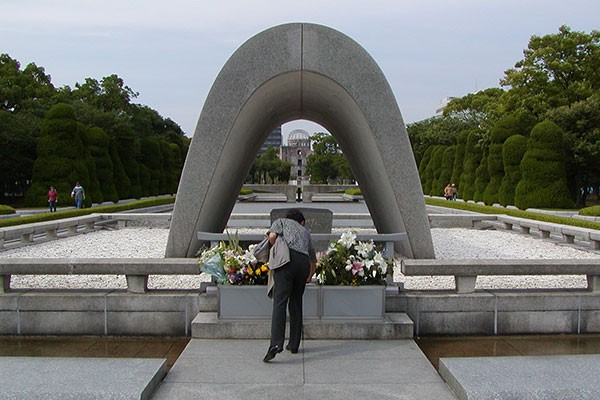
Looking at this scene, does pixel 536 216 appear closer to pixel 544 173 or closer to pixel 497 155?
pixel 544 173

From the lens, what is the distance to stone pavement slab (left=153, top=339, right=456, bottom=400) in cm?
405

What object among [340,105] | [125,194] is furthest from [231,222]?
[125,194]

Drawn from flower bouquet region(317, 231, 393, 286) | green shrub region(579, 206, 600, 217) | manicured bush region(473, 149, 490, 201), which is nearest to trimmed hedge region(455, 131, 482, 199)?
manicured bush region(473, 149, 490, 201)

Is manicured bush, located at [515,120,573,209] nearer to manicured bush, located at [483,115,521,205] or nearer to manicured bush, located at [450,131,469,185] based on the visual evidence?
manicured bush, located at [483,115,521,205]

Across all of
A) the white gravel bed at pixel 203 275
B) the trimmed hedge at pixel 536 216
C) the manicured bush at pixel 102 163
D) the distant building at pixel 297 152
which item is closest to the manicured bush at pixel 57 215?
the white gravel bed at pixel 203 275

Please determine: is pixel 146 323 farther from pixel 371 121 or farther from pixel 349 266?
pixel 371 121

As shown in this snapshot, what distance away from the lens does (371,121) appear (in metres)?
7.28

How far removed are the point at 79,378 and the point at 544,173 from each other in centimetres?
2407

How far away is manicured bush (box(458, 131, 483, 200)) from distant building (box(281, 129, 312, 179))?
65.0 meters

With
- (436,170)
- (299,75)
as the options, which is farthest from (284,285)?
(436,170)

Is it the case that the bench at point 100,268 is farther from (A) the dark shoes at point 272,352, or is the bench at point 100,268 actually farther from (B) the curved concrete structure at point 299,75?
(A) the dark shoes at point 272,352

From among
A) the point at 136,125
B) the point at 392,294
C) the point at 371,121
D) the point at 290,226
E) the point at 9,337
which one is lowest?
the point at 9,337

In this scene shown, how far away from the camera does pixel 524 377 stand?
4.06 m

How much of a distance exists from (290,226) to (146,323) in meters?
2.23
